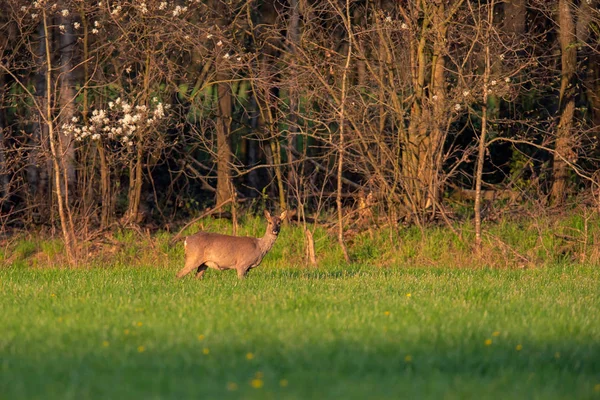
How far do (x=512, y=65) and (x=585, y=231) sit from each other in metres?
3.31

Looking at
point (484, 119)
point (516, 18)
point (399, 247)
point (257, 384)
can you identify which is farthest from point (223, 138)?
→ point (257, 384)

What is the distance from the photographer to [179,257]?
17.6m

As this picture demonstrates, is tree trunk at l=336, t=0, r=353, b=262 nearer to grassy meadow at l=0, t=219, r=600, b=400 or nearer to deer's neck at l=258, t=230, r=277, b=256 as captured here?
grassy meadow at l=0, t=219, r=600, b=400

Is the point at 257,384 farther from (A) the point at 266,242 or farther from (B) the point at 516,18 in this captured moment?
(B) the point at 516,18

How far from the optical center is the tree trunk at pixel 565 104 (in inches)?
719

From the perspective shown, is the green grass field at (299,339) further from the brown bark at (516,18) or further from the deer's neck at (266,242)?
the brown bark at (516,18)

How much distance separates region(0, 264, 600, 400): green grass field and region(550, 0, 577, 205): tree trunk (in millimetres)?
5649

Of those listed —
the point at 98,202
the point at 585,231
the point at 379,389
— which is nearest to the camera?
the point at 379,389

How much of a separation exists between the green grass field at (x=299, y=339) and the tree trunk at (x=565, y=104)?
5.65 metres

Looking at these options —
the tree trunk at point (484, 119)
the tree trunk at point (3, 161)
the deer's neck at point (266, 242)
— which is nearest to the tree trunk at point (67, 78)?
the tree trunk at point (3, 161)

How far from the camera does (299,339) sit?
28.4ft

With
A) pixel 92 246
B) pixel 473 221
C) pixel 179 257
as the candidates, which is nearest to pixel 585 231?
pixel 473 221

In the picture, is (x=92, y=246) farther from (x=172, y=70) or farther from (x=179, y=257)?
(x=172, y=70)

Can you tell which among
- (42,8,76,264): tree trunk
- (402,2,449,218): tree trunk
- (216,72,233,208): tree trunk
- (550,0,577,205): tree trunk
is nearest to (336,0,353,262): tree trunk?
(402,2,449,218): tree trunk
